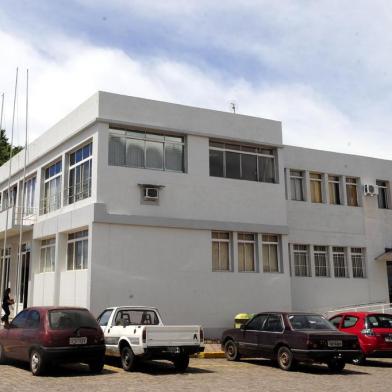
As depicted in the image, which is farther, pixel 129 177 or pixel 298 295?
pixel 298 295

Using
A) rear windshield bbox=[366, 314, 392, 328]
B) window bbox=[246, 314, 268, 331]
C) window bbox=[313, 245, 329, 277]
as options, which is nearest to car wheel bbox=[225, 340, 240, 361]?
window bbox=[246, 314, 268, 331]

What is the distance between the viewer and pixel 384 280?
84.8ft

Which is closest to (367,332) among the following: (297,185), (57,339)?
(57,339)

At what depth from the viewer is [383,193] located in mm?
27453

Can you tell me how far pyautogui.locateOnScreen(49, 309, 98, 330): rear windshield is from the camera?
464 inches

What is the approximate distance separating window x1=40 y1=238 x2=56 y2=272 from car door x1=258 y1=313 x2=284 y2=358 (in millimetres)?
10952

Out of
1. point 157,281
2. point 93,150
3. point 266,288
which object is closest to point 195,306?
point 157,281

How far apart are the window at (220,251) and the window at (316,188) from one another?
19.6 ft

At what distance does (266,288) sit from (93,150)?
8.49 m

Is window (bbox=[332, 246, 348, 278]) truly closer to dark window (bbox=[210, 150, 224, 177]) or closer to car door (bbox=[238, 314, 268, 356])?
dark window (bbox=[210, 150, 224, 177])

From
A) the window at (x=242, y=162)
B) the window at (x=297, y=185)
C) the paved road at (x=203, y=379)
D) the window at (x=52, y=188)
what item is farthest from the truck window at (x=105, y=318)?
the window at (x=297, y=185)

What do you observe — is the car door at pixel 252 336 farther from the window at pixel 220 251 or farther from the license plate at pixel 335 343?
the window at pixel 220 251

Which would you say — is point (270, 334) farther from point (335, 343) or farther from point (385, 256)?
point (385, 256)

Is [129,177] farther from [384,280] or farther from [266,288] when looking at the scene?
[384,280]
